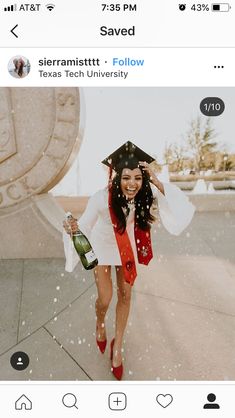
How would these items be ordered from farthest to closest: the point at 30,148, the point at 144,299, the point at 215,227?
the point at 215,227 → the point at 30,148 → the point at 144,299

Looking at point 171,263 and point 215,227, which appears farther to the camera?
point 215,227

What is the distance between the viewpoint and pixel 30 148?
4246 millimetres

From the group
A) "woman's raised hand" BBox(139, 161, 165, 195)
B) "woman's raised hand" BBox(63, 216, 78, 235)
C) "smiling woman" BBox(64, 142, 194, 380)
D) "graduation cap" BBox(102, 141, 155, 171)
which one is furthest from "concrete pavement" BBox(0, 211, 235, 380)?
"graduation cap" BBox(102, 141, 155, 171)
